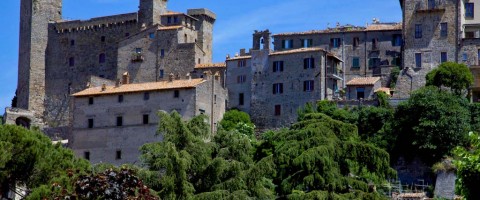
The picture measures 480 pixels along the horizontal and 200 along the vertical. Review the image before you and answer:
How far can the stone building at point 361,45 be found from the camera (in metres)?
80.3

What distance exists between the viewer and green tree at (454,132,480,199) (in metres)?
22.0

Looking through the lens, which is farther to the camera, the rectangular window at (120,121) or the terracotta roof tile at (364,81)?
the terracotta roof tile at (364,81)

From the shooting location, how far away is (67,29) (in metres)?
94.4

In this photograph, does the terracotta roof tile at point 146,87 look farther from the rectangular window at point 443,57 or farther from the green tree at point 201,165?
the green tree at point 201,165

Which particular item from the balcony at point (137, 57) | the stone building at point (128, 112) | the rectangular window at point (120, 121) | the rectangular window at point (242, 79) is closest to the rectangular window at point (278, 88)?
the rectangular window at point (242, 79)

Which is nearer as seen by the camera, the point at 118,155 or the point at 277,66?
the point at 118,155

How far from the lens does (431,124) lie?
207 feet

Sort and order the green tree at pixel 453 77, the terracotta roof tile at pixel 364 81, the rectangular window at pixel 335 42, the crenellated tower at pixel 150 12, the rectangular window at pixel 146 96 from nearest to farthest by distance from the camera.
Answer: the green tree at pixel 453 77 < the rectangular window at pixel 146 96 < the terracotta roof tile at pixel 364 81 < the rectangular window at pixel 335 42 < the crenellated tower at pixel 150 12

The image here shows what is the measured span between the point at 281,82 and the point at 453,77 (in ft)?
42.3

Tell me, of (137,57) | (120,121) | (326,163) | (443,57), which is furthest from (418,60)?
(326,163)

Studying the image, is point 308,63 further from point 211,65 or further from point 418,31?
point 211,65

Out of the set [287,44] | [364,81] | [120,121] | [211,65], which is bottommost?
[120,121]

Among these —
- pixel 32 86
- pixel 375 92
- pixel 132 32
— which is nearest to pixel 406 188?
pixel 375 92

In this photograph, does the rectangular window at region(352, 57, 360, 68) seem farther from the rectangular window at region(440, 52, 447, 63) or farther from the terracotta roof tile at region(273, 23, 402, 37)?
the rectangular window at region(440, 52, 447, 63)
